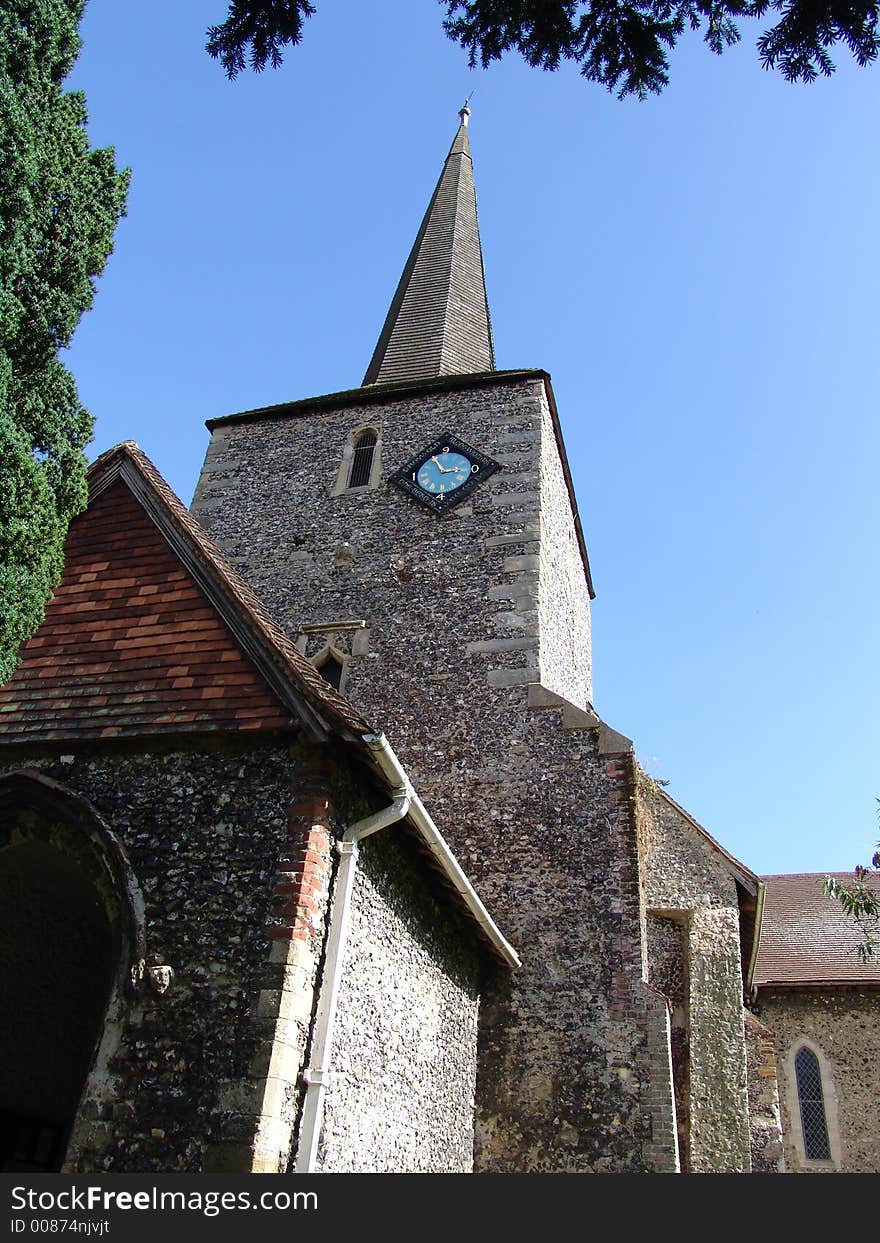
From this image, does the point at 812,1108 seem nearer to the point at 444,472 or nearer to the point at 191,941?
the point at 444,472

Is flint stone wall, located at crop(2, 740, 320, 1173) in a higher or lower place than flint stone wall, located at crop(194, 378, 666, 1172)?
lower

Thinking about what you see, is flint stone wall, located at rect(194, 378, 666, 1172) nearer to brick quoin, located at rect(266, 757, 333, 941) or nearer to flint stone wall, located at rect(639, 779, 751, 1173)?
flint stone wall, located at rect(639, 779, 751, 1173)

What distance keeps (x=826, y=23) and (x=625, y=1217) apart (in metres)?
5.82

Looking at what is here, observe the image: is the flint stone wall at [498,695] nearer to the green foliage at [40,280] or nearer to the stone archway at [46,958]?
the stone archway at [46,958]

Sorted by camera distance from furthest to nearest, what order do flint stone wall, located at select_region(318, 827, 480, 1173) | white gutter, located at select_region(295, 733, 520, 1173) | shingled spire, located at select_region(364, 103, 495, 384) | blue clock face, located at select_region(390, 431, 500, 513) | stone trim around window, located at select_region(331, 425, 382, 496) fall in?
shingled spire, located at select_region(364, 103, 495, 384) → stone trim around window, located at select_region(331, 425, 382, 496) → blue clock face, located at select_region(390, 431, 500, 513) → flint stone wall, located at select_region(318, 827, 480, 1173) → white gutter, located at select_region(295, 733, 520, 1173)

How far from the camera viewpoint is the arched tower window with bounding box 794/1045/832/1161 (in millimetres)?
15289

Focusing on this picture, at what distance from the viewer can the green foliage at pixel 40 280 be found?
20.6ft

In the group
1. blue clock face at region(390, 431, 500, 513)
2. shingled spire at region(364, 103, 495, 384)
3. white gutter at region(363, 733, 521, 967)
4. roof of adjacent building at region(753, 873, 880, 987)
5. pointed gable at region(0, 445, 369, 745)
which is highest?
shingled spire at region(364, 103, 495, 384)

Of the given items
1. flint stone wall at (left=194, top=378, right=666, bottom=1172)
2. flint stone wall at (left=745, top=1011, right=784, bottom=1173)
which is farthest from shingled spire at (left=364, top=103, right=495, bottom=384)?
flint stone wall at (left=745, top=1011, right=784, bottom=1173)

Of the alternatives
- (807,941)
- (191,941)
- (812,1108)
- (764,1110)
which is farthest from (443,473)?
(812,1108)

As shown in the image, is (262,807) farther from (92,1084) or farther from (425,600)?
(425,600)

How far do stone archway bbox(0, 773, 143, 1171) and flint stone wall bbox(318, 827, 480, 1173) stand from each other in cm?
178

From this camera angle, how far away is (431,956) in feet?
24.1

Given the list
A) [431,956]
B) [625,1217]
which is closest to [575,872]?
[431,956]
